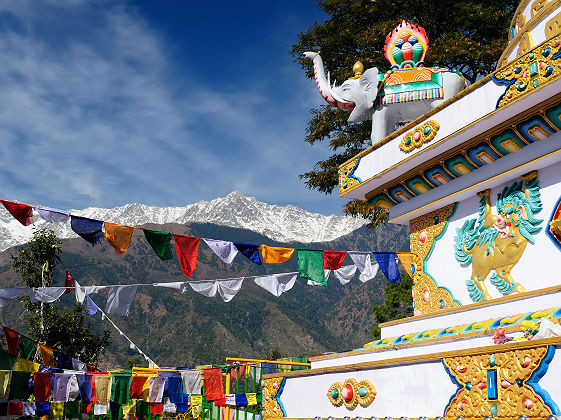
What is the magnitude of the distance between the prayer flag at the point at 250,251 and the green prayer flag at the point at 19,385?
267 inches

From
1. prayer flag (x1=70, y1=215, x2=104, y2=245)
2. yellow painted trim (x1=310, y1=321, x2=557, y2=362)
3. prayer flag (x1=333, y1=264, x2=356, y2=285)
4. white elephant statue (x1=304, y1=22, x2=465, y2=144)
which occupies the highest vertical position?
white elephant statue (x1=304, y1=22, x2=465, y2=144)

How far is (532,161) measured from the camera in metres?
7.63

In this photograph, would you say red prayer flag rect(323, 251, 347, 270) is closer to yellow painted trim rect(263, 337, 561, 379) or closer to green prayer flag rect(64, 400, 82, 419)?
yellow painted trim rect(263, 337, 561, 379)

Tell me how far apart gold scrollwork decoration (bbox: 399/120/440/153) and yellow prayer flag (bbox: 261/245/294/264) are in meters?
4.37

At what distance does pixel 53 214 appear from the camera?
12.4 meters

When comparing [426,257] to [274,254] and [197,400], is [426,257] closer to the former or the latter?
[274,254]

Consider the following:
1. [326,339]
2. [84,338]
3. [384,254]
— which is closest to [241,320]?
[326,339]

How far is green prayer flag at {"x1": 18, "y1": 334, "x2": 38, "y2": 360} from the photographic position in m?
16.1

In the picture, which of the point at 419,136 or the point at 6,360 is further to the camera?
the point at 6,360

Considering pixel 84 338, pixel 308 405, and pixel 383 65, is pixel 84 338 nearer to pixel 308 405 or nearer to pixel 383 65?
pixel 383 65

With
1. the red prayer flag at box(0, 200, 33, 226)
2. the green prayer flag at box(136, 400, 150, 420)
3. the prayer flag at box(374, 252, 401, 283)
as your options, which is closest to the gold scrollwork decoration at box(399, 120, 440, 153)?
the prayer flag at box(374, 252, 401, 283)

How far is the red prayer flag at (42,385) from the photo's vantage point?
51.6 feet

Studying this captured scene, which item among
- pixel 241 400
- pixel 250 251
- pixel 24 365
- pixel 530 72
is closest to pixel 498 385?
pixel 530 72

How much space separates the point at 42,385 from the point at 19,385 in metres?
0.95
